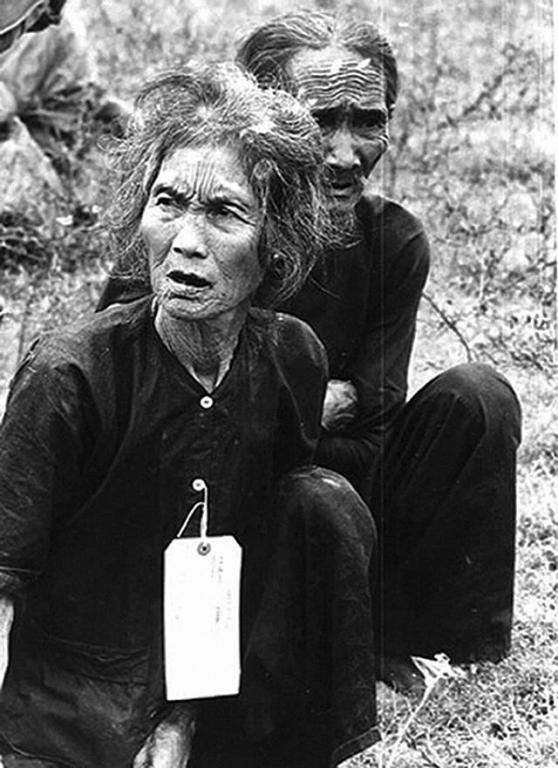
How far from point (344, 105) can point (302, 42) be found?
0.42 feet

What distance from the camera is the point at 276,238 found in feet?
8.53

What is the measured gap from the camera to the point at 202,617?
2664mm

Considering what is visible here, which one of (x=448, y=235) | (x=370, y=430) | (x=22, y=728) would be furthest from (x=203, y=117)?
(x=448, y=235)

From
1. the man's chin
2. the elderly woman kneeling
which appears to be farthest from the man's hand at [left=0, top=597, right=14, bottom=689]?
the man's chin

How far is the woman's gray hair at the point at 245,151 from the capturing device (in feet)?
8.33

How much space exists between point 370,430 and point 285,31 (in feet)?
2.25

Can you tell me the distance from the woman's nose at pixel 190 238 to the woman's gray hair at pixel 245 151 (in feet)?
0.33

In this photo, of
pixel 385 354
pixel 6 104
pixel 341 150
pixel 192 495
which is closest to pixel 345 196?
pixel 341 150

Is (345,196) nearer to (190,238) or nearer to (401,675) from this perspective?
(190,238)

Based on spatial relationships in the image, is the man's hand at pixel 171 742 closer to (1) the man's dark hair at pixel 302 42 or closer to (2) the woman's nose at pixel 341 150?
(2) the woman's nose at pixel 341 150

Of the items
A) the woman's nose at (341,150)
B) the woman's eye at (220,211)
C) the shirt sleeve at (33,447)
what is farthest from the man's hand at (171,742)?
the woman's nose at (341,150)

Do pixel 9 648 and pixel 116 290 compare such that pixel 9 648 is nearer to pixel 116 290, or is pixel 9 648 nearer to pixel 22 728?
pixel 22 728

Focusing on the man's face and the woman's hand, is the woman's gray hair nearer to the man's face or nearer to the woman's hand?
the man's face

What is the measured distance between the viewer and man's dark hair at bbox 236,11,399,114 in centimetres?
287
